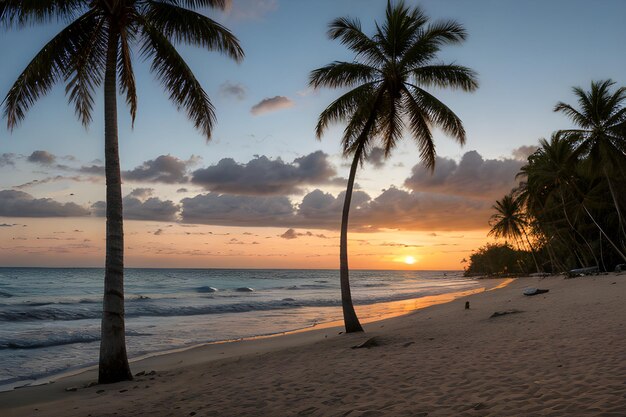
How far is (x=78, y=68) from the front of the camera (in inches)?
408

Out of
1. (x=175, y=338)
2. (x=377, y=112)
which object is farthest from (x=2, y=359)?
(x=377, y=112)

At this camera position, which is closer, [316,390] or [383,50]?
[316,390]

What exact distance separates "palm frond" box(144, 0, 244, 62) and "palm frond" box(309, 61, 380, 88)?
3454 mm

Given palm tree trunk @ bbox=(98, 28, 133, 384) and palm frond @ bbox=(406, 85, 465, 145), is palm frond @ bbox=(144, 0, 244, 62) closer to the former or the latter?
palm tree trunk @ bbox=(98, 28, 133, 384)

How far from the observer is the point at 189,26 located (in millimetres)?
10203

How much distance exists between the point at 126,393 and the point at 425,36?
12220 mm

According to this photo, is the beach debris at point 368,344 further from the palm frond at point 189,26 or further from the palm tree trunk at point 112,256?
the palm frond at point 189,26

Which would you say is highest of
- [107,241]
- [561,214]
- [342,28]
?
[342,28]

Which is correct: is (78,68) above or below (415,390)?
above

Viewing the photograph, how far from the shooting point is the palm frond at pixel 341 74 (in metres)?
13.2

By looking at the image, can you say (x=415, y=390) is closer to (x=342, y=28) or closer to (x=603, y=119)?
(x=342, y=28)

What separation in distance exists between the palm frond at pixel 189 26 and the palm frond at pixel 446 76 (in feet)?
19.3

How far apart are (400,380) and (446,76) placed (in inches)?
399

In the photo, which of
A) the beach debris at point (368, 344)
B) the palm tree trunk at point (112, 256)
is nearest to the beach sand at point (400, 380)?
the beach debris at point (368, 344)
